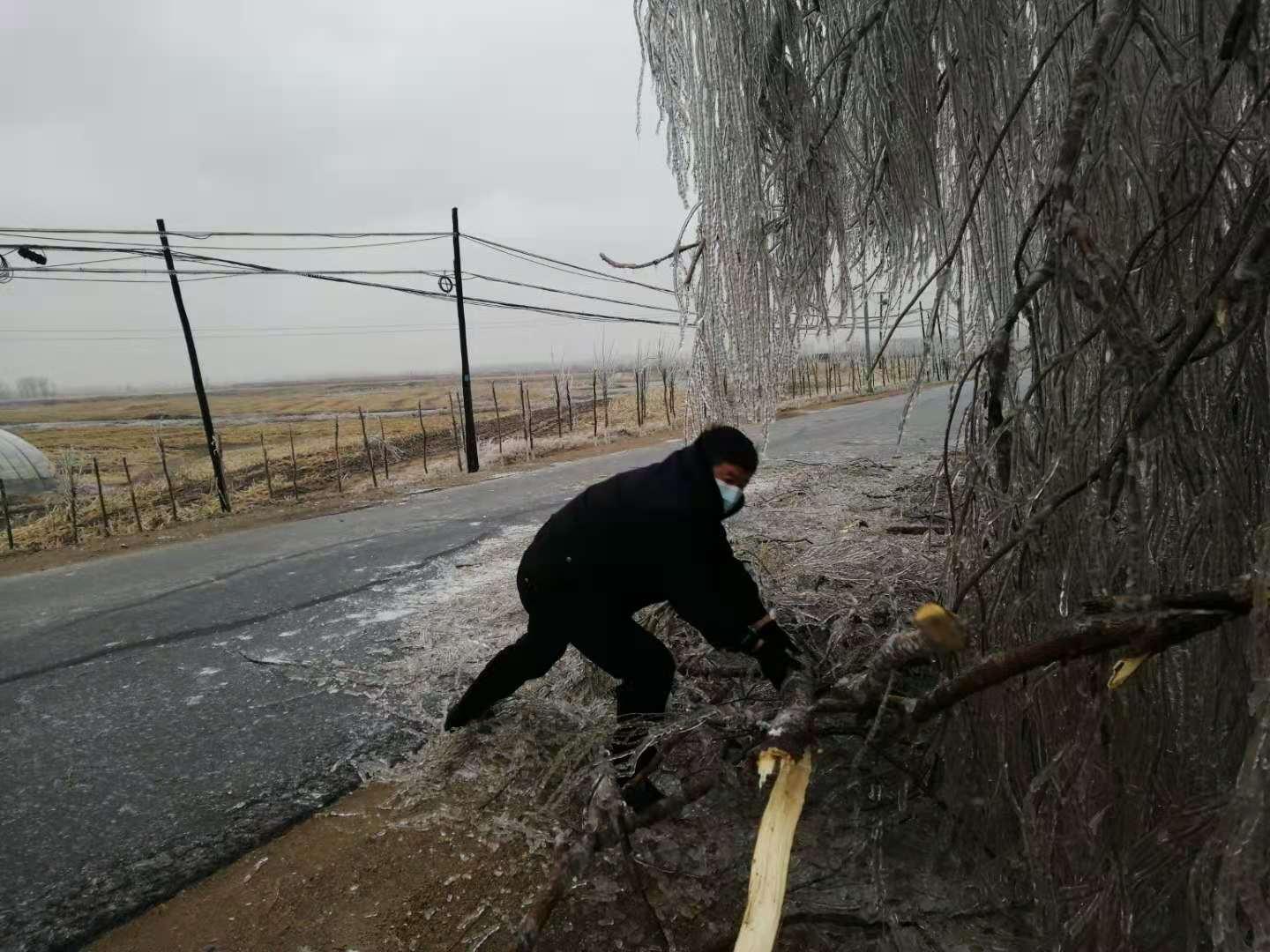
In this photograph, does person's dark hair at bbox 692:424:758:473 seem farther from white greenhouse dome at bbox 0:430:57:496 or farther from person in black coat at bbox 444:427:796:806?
white greenhouse dome at bbox 0:430:57:496

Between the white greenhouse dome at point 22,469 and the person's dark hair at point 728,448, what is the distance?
2331 centimetres

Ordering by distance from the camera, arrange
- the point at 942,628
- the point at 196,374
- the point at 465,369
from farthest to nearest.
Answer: the point at 465,369, the point at 196,374, the point at 942,628

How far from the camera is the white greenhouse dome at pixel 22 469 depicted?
1945 cm

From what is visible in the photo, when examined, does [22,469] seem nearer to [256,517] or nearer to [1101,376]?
[256,517]

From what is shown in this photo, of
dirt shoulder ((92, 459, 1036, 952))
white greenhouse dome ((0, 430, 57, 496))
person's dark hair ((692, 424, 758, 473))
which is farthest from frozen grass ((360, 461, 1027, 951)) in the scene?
white greenhouse dome ((0, 430, 57, 496))

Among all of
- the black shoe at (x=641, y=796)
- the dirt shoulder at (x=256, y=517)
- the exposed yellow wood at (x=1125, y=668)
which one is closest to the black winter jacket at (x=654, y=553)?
the black shoe at (x=641, y=796)

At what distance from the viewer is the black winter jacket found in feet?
8.72

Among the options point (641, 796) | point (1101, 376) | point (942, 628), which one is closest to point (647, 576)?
point (641, 796)

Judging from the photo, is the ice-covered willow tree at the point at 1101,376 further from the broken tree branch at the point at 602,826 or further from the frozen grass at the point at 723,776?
the broken tree branch at the point at 602,826

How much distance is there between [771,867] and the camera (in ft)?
4.39

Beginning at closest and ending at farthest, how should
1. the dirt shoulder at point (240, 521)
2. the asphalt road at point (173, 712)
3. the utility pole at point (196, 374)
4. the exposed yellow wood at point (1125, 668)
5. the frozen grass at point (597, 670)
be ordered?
the exposed yellow wood at point (1125, 668), the asphalt road at point (173, 712), the frozen grass at point (597, 670), the dirt shoulder at point (240, 521), the utility pole at point (196, 374)

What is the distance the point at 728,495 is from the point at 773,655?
604mm

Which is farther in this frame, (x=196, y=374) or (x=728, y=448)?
(x=196, y=374)

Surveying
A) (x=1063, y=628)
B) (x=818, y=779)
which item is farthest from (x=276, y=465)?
(x=1063, y=628)
